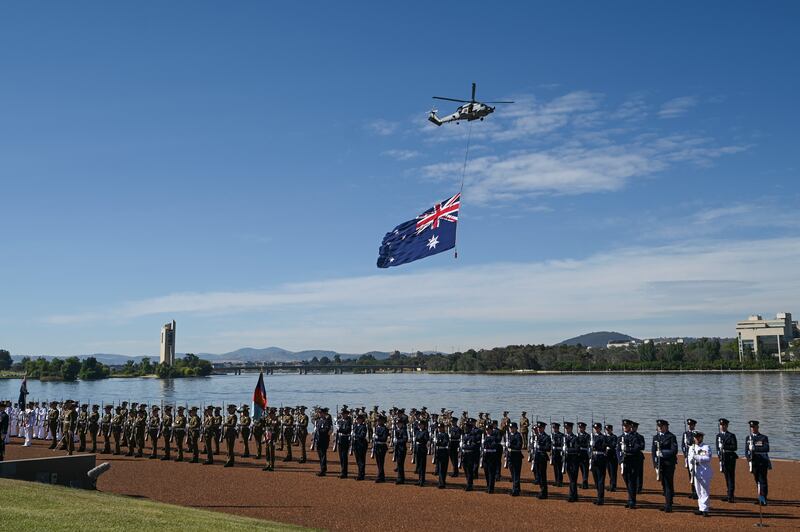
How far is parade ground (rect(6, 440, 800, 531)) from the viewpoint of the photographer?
14.3m

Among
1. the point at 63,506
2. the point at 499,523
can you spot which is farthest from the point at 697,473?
the point at 63,506

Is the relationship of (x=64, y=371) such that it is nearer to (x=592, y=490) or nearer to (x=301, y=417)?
(x=301, y=417)

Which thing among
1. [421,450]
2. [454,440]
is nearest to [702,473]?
[454,440]

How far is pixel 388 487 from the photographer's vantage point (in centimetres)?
1903

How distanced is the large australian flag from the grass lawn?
12.7m

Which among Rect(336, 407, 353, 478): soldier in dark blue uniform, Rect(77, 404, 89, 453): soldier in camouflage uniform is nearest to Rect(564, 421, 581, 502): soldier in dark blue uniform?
Rect(336, 407, 353, 478): soldier in dark blue uniform

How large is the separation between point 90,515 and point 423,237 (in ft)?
50.7

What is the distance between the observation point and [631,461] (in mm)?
16031

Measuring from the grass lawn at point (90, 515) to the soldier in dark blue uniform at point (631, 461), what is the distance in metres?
7.86

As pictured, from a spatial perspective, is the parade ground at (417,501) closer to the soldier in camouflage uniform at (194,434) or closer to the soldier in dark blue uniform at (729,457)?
the soldier in dark blue uniform at (729,457)

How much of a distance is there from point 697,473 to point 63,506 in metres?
12.9

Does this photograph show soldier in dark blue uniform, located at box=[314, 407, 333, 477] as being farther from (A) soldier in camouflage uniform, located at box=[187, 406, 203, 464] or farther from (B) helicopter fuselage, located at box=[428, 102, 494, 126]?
(B) helicopter fuselage, located at box=[428, 102, 494, 126]

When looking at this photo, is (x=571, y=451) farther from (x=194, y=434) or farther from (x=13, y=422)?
(x=13, y=422)

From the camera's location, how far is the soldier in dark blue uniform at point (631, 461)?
52.2 ft
